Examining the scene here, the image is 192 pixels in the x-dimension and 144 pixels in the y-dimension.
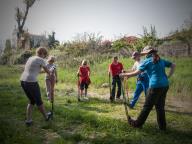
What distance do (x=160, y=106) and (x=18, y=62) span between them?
3072cm

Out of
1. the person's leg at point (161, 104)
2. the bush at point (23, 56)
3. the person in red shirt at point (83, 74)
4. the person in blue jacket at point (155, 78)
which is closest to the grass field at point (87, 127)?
the person's leg at point (161, 104)

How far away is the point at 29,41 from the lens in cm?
4241

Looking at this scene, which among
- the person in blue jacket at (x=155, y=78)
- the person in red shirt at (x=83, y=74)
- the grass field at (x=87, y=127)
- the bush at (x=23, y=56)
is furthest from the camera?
the bush at (x=23, y=56)

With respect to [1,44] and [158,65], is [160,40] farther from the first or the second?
[1,44]

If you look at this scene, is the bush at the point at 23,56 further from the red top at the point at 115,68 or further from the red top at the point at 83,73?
the red top at the point at 115,68

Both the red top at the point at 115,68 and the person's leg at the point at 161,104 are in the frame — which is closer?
the person's leg at the point at 161,104

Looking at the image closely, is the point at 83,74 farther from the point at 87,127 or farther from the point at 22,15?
the point at 22,15

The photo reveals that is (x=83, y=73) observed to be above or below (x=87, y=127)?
above

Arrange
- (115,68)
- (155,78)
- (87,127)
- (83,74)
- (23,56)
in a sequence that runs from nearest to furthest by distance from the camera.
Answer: (155,78) < (87,127) < (115,68) < (83,74) < (23,56)

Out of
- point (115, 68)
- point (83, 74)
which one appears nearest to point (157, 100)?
point (115, 68)

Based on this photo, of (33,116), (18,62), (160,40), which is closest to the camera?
(33,116)

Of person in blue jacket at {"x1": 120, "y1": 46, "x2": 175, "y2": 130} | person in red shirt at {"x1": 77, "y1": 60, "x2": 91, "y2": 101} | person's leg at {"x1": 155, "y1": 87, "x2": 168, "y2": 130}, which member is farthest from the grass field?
person in red shirt at {"x1": 77, "y1": 60, "x2": 91, "y2": 101}

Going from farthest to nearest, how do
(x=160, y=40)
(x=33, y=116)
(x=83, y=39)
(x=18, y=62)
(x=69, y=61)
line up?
(x=18, y=62) → (x=83, y=39) → (x=160, y=40) → (x=69, y=61) → (x=33, y=116)

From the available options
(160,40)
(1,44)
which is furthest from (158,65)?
(1,44)
